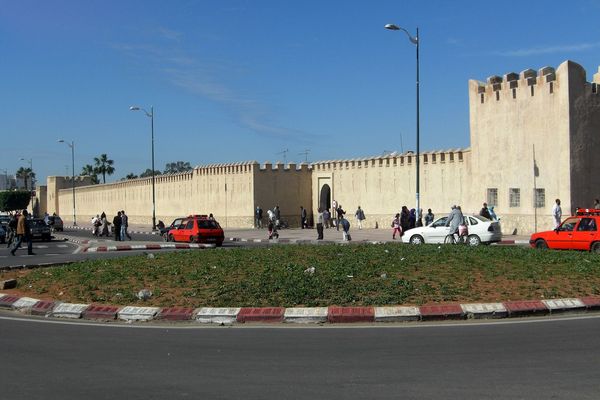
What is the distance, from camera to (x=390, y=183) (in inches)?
1661

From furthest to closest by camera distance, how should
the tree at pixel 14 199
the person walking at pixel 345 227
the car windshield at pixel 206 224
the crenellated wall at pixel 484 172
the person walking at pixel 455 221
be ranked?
the tree at pixel 14 199 → the car windshield at pixel 206 224 → the person walking at pixel 345 227 → the crenellated wall at pixel 484 172 → the person walking at pixel 455 221

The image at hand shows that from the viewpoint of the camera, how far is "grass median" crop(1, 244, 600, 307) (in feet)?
37.5

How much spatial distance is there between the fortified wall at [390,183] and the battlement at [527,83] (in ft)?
11.5

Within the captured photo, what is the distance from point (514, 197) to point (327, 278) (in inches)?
891

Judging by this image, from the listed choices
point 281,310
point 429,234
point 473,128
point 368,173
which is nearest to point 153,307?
point 281,310

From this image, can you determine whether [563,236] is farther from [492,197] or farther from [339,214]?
[339,214]

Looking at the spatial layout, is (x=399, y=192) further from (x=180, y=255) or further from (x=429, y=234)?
(x=180, y=255)

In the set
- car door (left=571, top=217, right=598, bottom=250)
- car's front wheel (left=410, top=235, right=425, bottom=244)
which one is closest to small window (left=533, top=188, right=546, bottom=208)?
car's front wheel (left=410, top=235, right=425, bottom=244)

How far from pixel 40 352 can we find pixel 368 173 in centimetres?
3747

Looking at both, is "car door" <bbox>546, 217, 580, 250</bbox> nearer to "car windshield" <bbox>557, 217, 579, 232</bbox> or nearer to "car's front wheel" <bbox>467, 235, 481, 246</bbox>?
"car windshield" <bbox>557, 217, 579, 232</bbox>

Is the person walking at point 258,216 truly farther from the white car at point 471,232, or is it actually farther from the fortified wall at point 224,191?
the white car at point 471,232

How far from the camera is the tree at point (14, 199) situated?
116 meters

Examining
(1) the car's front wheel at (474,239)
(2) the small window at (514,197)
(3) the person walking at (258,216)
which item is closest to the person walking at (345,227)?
(1) the car's front wheel at (474,239)

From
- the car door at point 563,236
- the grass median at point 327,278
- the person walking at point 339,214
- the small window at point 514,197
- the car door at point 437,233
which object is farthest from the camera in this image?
the person walking at point 339,214
